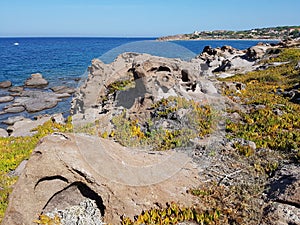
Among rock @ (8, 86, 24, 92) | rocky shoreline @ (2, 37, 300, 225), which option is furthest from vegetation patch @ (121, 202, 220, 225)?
rock @ (8, 86, 24, 92)

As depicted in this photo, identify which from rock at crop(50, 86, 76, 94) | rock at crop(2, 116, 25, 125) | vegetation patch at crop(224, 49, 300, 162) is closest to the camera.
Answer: vegetation patch at crop(224, 49, 300, 162)

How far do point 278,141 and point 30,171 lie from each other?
25.6 feet

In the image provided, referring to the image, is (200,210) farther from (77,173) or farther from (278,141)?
(278,141)

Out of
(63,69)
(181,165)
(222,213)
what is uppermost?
(181,165)

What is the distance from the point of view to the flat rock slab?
6.18 metres

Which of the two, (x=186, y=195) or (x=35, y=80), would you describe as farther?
(x=35, y=80)

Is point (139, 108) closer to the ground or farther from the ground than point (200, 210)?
farther from the ground

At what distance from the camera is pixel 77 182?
6238 millimetres

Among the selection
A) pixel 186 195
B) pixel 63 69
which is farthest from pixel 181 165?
pixel 63 69

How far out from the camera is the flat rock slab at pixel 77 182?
6.18 metres

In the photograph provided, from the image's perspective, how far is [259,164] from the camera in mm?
8250

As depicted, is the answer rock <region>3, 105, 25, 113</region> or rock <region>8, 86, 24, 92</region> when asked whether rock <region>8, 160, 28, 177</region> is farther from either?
rock <region>8, 86, 24, 92</region>

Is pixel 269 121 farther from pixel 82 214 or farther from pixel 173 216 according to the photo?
pixel 82 214

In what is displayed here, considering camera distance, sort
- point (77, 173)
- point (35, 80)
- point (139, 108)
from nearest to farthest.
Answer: point (77, 173)
point (139, 108)
point (35, 80)
